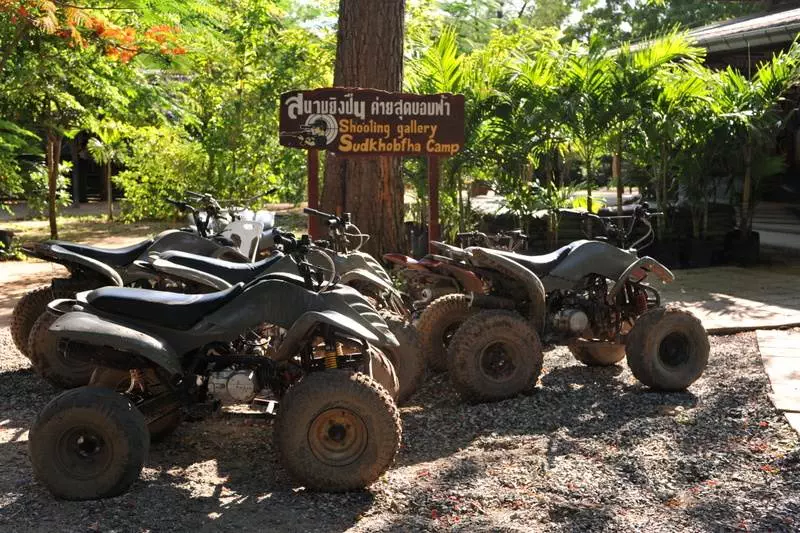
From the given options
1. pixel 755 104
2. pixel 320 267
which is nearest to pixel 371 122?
pixel 320 267

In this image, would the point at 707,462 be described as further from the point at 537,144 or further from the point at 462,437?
the point at 537,144

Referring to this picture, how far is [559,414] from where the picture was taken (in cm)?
567

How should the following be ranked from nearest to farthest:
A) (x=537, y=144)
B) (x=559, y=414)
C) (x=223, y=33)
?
(x=559, y=414)
(x=537, y=144)
(x=223, y=33)

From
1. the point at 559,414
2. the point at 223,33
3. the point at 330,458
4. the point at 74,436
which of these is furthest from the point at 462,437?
the point at 223,33

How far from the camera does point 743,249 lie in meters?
11.9

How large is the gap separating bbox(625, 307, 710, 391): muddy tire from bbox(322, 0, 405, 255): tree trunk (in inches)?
137

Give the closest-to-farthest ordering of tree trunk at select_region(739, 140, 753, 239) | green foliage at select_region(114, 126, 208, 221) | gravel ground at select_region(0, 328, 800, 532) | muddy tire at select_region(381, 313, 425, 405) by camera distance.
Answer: gravel ground at select_region(0, 328, 800, 532) < muddy tire at select_region(381, 313, 425, 405) < tree trunk at select_region(739, 140, 753, 239) < green foliage at select_region(114, 126, 208, 221)

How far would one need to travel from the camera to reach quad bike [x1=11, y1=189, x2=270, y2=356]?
6.40 m

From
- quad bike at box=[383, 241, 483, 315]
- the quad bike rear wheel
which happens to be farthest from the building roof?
the quad bike rear wheel

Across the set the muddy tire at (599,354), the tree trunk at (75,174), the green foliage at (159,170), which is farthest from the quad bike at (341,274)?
the tree trunk at (75,174)

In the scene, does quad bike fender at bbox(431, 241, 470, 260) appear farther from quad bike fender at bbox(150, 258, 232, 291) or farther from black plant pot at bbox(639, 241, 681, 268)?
black plant pot at bbox(639, 241, 681, 268)

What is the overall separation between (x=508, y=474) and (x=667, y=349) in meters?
2.08

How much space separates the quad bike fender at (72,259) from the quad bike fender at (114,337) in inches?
81.6

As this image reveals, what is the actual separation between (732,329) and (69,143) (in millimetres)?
17707
